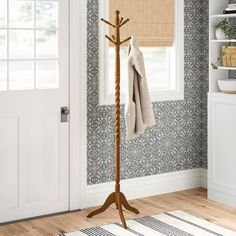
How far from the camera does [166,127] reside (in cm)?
547

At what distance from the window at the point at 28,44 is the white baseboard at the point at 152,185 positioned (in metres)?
1.07

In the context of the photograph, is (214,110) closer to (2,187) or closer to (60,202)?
(60,202)

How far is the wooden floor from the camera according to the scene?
14.5 feet

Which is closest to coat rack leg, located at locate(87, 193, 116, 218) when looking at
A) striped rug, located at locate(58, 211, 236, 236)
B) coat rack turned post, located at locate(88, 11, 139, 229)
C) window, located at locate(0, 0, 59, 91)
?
coat rack turned post, located at locate(88, 11, 139, 229)

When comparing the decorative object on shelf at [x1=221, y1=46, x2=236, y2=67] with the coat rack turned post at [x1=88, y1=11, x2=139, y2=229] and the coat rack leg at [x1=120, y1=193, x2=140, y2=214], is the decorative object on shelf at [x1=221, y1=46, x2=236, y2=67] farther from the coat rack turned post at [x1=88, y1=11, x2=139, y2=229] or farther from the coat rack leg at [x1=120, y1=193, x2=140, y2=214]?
the coat rack leg at [x1=120, y1=193, x2=140, y2=214]

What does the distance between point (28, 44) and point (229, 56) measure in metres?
1.83

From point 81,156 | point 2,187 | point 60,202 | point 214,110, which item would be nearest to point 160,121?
point 214,110

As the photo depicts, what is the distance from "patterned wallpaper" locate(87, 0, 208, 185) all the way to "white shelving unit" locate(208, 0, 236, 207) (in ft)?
1.13

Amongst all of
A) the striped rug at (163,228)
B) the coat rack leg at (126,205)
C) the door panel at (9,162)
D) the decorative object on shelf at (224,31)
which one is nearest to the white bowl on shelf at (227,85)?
the decorative object on shelf at (224,31)

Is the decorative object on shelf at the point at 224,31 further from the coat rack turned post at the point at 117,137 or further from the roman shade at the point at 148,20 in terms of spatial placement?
the coat rack turned post at the point at 117,137

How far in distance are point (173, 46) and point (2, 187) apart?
7.10ft

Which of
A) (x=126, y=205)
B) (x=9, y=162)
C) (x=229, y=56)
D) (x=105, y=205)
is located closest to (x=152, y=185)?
(x=126, y=205)

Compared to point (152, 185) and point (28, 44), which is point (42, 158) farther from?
point (152, 185)

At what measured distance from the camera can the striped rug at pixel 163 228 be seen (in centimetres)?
431
